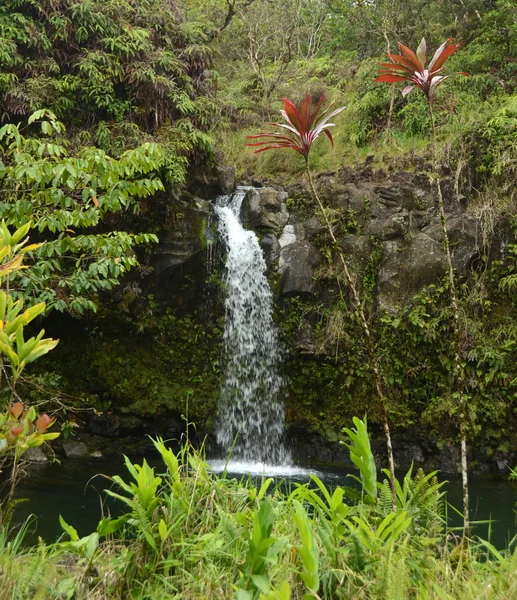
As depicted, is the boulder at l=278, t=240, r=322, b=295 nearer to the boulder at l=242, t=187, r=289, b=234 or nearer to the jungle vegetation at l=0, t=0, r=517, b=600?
the jungle vegetation at l=0, t=0, r=517, b=600

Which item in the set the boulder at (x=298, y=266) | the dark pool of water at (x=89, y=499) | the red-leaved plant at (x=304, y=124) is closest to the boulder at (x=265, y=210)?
the boulder at (x=298, y=266)

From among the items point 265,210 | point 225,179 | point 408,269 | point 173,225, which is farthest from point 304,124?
point 225,179

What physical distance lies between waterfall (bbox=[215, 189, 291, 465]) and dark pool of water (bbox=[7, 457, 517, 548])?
1155mm

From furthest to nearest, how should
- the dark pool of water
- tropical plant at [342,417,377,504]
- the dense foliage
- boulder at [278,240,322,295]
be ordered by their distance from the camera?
boulder at [278,240,322,295]
the dense foliage
the dark pool of water
tropical plant at [342,417,377,504]

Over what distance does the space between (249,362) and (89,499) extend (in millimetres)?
3348

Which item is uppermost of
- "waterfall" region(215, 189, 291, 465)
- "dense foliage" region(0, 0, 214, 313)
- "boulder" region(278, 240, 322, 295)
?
"dense foliage" region(0, 0, 214, 313)

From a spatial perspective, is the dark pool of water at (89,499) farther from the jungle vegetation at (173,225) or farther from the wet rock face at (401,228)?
the wet rock face at (401,228)

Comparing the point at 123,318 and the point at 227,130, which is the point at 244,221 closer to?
the point at 123,318

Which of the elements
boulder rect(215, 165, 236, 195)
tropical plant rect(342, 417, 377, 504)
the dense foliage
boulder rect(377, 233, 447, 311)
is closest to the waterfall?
boulder rect(215, 165, 236, 195)

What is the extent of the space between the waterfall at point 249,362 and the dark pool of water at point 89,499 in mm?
1155

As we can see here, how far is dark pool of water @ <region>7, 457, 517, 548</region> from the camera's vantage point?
495 cm

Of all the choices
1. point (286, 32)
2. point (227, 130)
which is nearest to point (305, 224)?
point (227, 130)

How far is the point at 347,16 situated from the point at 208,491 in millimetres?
13755

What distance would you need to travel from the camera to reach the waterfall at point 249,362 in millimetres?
8023
